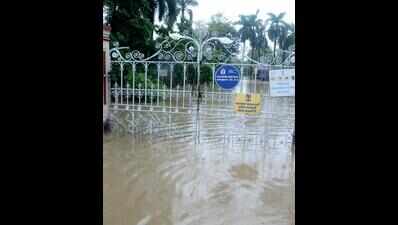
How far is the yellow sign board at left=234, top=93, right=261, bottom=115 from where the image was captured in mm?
5078

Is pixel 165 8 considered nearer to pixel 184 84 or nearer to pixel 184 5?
pixel 184 5

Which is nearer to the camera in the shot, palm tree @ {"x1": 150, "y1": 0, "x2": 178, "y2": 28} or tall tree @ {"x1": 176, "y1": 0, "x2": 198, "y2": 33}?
tall tree @ {"x1": 176, "y1": 0, "x2": 198, "y2": 33}

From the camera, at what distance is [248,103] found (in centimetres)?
511

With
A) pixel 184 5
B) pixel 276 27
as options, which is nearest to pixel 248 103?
pixel 276 27

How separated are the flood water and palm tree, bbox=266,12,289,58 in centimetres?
106

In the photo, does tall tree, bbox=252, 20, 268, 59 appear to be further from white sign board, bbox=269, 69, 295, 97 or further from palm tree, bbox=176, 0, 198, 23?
palm tree, bbox=176, 0, 198, 23

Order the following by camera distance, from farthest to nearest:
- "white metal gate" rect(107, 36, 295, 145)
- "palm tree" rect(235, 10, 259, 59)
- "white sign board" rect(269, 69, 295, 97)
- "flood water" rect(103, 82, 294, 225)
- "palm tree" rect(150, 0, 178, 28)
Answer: "palm tree" rect(150, 0, 178, 28)
"palm tree" rect(235, 10, 259, 59)
"white metal gate" rect(107, 36, 295, 145)
"white sign board" rect(269, 69, 295, 97)
"flood water" rect(103, 82, 294, 225)

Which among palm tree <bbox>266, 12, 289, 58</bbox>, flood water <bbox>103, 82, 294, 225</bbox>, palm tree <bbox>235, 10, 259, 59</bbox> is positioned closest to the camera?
flood water <bbox>103, 82, 294, 225</bbox>

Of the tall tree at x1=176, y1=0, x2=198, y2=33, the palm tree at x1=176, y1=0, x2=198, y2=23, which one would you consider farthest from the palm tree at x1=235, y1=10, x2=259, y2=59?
the palm tree at x1=176, y1=0, x2=198, y2=23

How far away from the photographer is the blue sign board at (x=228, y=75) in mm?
5027
